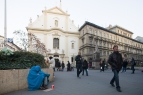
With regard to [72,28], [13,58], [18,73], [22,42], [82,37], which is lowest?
[18,73]

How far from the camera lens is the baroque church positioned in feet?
153

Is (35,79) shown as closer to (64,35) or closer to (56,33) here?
(56,33)

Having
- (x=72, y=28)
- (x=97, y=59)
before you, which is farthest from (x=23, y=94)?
(x=72, y=28)

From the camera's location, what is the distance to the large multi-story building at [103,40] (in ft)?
154

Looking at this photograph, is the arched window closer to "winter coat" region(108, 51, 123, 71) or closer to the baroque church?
the baroque church

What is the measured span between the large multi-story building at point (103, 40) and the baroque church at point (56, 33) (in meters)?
Answer: 4.08

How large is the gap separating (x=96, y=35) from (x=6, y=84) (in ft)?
153

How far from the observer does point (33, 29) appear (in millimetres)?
45969

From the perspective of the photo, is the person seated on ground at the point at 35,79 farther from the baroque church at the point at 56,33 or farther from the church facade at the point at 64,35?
the baroque church at the point at 56,33

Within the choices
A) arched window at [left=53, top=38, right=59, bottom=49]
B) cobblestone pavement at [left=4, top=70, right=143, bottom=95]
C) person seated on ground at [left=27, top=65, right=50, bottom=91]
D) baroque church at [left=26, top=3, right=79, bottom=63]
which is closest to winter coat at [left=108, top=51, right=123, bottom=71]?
cobblestone pavement at [left=4, top=70, right=143, bottom=95]

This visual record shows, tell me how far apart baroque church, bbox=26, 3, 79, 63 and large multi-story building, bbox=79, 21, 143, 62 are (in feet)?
13.4

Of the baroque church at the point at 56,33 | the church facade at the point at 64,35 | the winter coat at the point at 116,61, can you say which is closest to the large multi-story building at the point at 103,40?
the church facade at the point at 64,35

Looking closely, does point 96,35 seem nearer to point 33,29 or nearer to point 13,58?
point 33,29

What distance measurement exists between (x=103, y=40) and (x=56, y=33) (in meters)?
18.2
